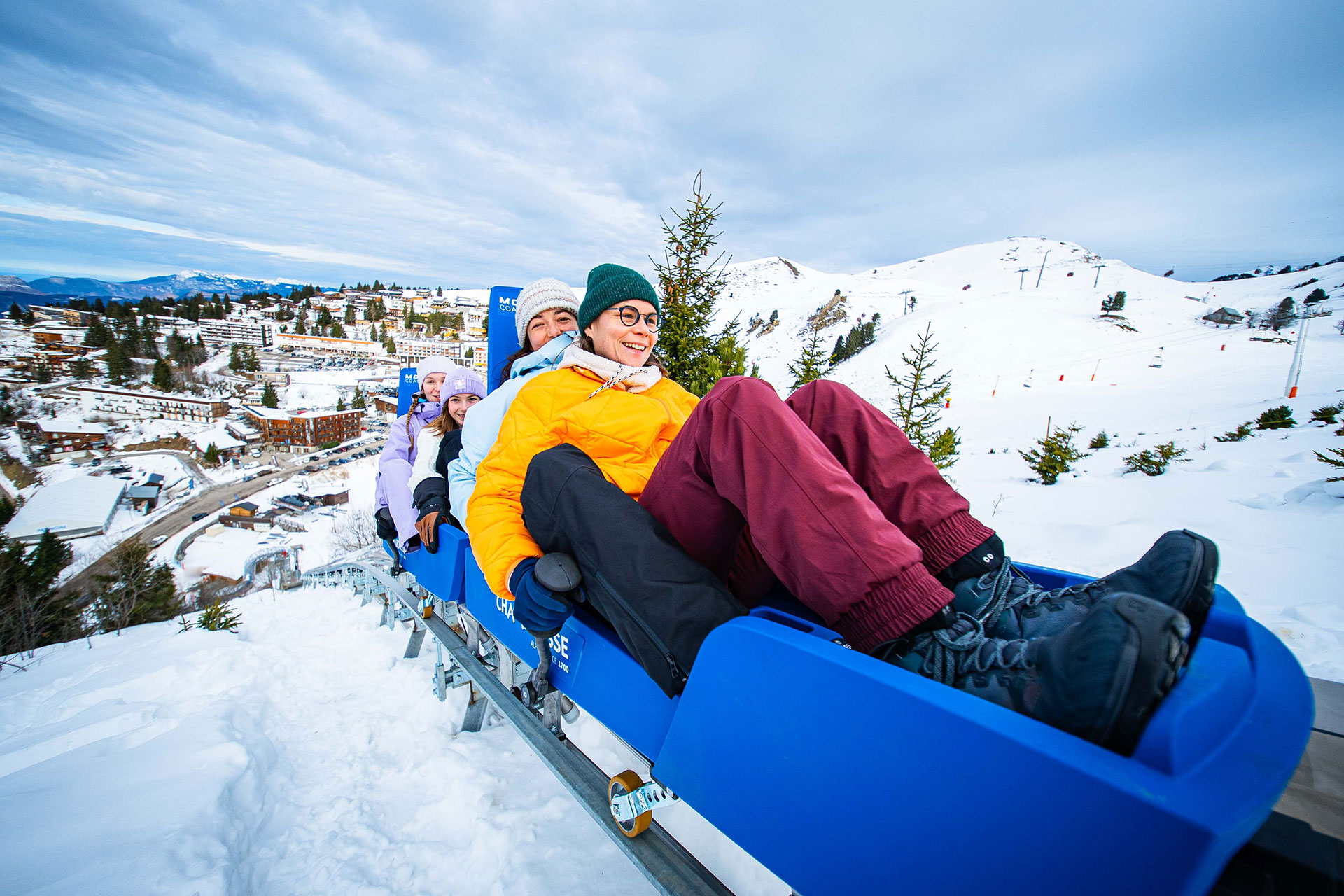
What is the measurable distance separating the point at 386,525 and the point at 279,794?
1.77 m

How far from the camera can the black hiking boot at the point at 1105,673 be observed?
2.38 ft

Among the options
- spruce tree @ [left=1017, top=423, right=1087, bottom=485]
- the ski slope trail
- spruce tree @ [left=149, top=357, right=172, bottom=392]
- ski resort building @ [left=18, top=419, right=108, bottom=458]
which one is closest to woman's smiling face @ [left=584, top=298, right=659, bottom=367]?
the ski slope trail

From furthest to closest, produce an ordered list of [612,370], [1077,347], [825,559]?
[1077,347], [612,370], [825,559]

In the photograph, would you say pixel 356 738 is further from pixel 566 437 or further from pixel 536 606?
pixel 566 437

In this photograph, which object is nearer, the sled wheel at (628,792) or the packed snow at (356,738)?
the sled wheel at (628,792)

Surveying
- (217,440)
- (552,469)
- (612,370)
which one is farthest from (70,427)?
(552,469)

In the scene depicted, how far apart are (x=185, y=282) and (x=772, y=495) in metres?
250

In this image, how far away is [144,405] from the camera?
57.7m

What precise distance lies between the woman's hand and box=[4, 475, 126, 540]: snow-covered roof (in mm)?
47055

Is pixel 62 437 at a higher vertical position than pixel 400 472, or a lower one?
lower

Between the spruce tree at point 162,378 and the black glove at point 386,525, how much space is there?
274 ft

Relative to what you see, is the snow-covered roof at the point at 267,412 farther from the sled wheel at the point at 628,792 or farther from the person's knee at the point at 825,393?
the person's knee at the point at 825,393

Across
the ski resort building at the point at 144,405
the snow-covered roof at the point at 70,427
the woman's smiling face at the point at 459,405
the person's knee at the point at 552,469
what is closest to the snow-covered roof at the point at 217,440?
the ski resort building at the point at 144,405

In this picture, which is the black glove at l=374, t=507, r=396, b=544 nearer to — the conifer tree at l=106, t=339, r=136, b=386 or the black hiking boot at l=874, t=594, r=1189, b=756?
the black hiking boot at l=874, t=594, r=1189, b=756
